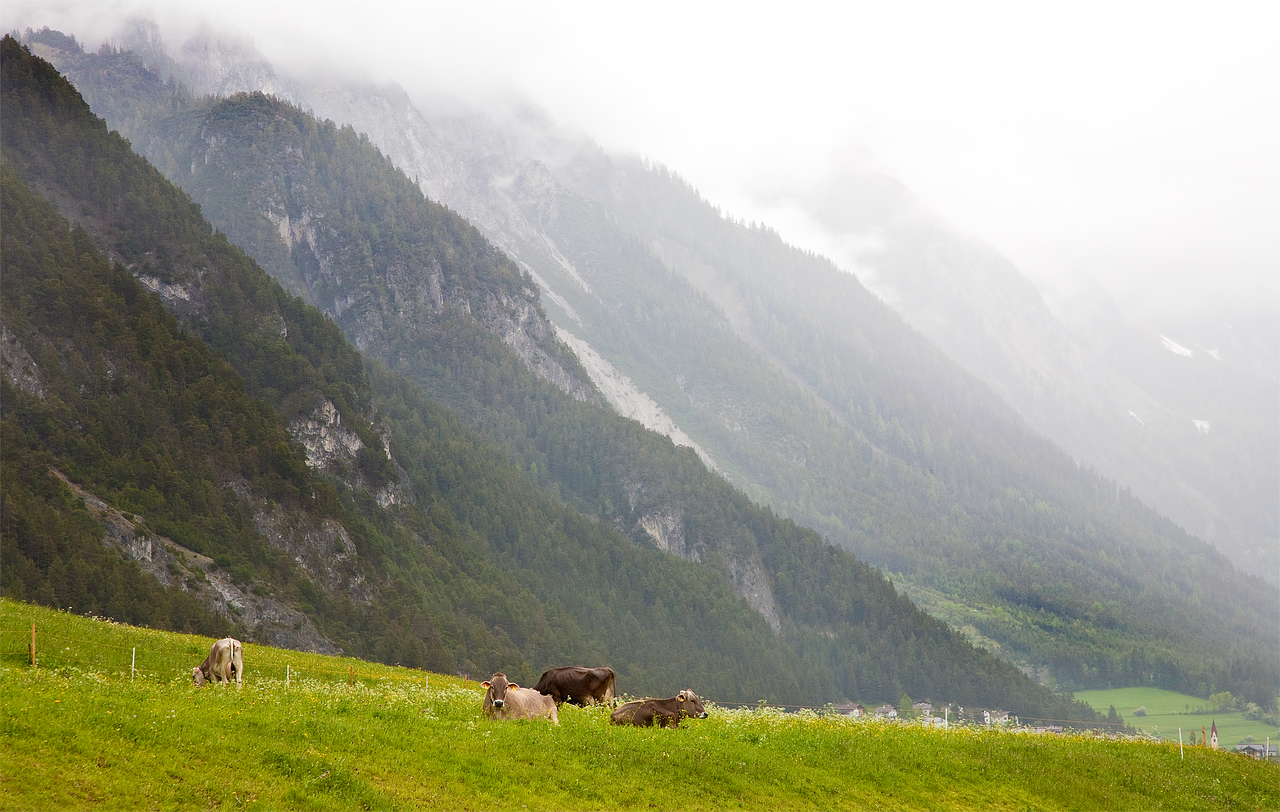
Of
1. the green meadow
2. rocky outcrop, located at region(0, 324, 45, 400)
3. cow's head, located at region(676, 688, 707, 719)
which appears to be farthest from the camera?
rocky outcrop, located at region(0, 324, 45, 400)

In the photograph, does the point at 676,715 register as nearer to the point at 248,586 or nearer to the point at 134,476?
the point at 248,586

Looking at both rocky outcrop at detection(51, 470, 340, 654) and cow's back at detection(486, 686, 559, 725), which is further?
rocky outcrop at detection(51, 470, 340, 654)

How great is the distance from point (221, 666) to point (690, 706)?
1923 cm

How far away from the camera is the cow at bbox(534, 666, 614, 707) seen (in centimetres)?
3938

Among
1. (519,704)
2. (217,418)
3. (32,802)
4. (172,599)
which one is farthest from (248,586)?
(32,802)

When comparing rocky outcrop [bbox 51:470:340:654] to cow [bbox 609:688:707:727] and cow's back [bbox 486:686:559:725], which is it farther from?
cow [bbox 609:688:707:727]

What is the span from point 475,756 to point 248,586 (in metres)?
134

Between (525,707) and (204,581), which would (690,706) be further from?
(204,581)

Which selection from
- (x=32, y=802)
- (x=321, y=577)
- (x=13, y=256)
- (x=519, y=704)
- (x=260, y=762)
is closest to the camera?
(x=32, y=802)

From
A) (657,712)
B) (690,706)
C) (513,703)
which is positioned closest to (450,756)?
(513,703)

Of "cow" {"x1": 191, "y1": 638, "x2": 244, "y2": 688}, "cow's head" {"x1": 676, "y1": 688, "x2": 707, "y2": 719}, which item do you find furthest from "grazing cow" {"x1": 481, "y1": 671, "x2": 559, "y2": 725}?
"cow" {"x1": 191, "y1": 638, "x2": 244, "y2": 688}

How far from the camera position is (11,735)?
20.3m

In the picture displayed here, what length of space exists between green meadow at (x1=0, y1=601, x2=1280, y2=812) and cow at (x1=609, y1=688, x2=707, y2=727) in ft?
2.67

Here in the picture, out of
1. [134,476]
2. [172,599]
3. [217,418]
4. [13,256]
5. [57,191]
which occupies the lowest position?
[172,599]
